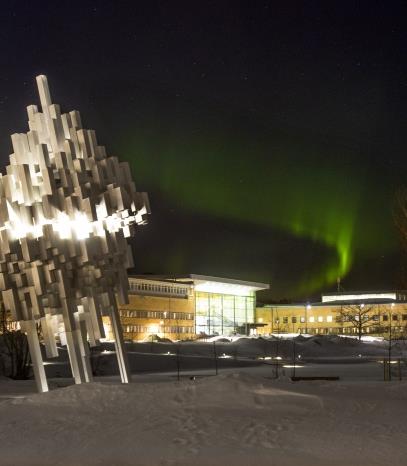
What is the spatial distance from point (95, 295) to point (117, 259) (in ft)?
4.48

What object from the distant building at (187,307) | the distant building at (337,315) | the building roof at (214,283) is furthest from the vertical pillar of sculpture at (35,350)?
the distant building at (337,315)

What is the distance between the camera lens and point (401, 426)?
50.6 ft

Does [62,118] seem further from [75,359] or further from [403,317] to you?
[403,317]

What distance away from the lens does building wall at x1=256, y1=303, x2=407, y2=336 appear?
129375 mm

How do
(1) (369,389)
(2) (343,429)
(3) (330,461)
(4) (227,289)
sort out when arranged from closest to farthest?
(3) (330,461)
(2) (343,429)
(1) (369,389)
(4) (227,289)

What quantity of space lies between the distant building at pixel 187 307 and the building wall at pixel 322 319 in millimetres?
6466

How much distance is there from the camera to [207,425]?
15312 mm

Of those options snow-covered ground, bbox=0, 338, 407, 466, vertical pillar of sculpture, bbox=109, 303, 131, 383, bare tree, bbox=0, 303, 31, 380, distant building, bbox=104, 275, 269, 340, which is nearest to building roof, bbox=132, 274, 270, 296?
distant building, bbox=104, 275, 269, 340

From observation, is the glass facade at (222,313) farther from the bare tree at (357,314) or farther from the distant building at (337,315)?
the bare tree at (357,314)

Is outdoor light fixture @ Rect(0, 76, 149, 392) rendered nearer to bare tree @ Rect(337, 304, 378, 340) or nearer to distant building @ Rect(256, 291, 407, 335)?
distant building @ Rect(256, 291, 407, 335)

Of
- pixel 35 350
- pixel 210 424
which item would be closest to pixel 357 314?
pixel 35 350

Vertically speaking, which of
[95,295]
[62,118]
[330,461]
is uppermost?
[62,118]

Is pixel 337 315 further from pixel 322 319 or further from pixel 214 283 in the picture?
pixel 214 283

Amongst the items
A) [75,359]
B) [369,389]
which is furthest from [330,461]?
[75,359]
